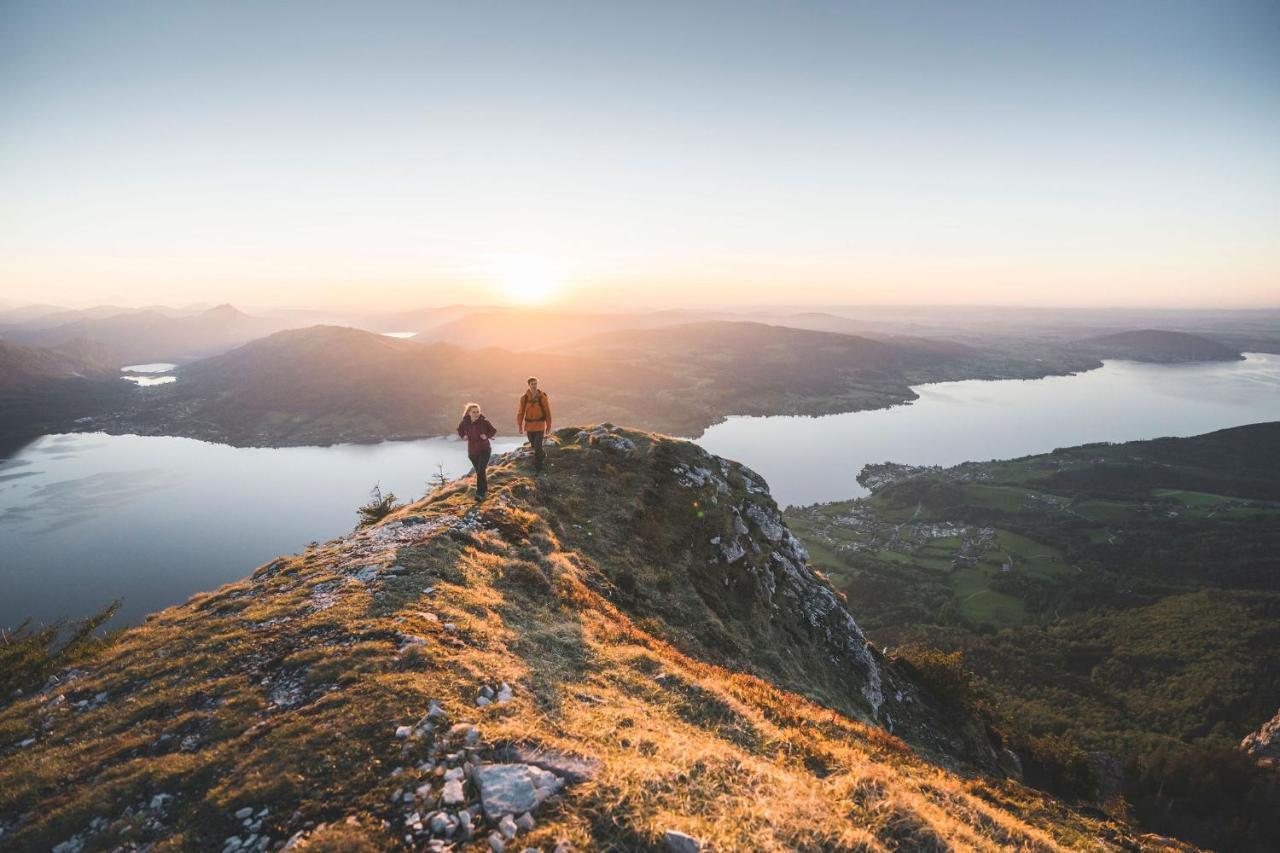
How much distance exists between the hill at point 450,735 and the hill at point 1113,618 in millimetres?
47602

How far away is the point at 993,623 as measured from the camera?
132125 mm

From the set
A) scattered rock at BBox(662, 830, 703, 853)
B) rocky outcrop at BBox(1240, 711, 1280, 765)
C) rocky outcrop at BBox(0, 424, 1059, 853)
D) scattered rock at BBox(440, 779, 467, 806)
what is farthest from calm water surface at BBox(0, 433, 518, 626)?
rocky outcrop at BBox(1240, 711, 1280, 765)

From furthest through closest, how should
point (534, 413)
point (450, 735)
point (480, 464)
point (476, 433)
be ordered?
1. point (534, 413)
2. point (480, 464)
3. point (476, 433)
4. point (450, 735)

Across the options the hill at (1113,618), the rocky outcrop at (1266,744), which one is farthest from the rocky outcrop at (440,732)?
the rocky outcrop at (1266,744)

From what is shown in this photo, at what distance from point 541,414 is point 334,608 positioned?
521 inches

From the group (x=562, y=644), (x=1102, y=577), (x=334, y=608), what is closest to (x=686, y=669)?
(x=562, y=644)

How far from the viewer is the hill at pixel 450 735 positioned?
26.5ft

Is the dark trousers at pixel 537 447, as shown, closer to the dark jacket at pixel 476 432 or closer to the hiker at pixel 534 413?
the hiker at pixel 534 413

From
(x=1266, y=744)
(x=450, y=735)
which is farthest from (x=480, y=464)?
(x=1266, y=744)

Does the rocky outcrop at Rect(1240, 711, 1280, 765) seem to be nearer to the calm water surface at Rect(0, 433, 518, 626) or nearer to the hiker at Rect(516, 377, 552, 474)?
the hiker at Rect(516, 377, 552, 474)

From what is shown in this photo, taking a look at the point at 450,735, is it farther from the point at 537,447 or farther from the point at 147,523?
the point at 147,523

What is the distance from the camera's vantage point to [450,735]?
9438mm

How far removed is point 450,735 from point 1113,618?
179m

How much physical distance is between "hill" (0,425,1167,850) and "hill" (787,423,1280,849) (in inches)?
1874
